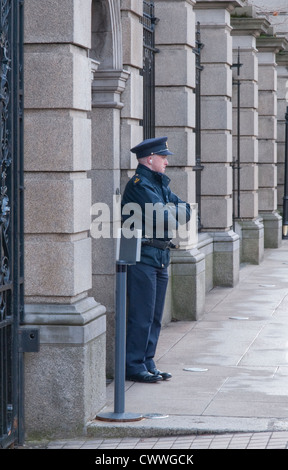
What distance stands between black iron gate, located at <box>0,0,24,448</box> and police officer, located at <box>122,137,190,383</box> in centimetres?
150

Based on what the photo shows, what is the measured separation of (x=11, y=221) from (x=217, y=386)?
95.9 inches

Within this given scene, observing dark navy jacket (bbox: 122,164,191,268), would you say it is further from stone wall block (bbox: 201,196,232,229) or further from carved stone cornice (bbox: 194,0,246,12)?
carved stone cornice (bbox: 194,0,246,12)

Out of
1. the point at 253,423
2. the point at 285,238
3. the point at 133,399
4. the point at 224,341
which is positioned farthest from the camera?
the point at 285,238

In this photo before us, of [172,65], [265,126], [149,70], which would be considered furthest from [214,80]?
[265,126]

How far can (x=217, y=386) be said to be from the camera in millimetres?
8797

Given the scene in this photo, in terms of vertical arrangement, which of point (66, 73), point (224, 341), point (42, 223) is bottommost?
point (224, 341)

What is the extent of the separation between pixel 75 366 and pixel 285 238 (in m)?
16.1

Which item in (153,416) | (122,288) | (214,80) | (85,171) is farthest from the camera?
(214,80)

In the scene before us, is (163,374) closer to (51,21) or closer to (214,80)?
(51,21)

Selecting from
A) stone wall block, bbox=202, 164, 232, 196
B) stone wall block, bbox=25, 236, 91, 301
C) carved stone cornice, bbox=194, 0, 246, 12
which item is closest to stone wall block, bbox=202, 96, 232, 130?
stone wall block, bbox=202, 164, 232, 196

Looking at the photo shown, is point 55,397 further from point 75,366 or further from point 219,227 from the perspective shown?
point 219,227

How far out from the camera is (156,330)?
9156mm

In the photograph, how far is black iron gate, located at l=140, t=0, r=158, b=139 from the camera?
11875 millimetres

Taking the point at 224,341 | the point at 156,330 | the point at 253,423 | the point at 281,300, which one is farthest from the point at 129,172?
the point at 281,300
